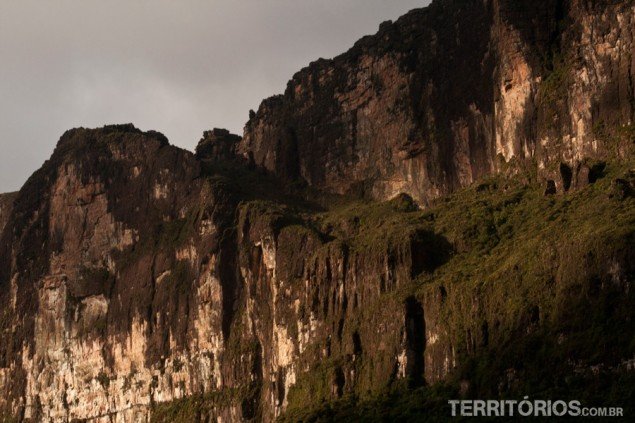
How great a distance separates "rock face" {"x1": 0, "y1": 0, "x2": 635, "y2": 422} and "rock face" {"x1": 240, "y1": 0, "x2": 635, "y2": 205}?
18cm

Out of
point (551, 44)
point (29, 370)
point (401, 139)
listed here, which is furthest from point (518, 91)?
point (29, 370)

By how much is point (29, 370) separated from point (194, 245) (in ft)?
74.5

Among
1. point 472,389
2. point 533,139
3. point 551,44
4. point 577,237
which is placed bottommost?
point 472,389

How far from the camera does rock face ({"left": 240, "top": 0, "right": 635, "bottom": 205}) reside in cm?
9388

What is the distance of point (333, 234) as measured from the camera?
111000 millimetres

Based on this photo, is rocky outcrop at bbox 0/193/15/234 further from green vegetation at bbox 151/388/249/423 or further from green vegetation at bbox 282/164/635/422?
green vegetation at bbox 282/164/635/422

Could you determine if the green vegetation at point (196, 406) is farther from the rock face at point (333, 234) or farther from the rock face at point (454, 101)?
the rock face at point (454, 101)

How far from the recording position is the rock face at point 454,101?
9388 cm

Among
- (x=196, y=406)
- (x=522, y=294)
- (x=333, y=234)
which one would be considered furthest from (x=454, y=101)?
(x=522, y=294)

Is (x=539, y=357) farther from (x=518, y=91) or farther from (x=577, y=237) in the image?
(x=518, y=91)

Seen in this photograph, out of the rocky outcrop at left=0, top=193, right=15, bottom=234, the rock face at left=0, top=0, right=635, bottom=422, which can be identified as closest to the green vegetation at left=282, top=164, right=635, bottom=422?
the rock face at left=0, top=0, right=635, bottom=422

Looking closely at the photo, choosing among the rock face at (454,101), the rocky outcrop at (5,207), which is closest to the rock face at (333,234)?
the rock face at (454,101)

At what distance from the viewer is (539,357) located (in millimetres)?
75875

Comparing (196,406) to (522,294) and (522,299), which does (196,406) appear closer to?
(522,294)
